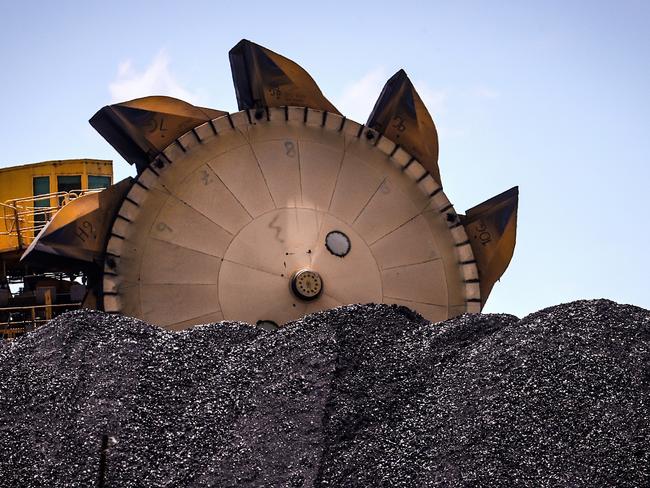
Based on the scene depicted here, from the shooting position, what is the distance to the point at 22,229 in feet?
69.8

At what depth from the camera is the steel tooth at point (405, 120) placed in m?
21.0

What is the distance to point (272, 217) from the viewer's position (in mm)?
19531

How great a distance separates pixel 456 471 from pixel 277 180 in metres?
8.71

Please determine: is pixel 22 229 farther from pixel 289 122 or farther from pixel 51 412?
pixel 51 412

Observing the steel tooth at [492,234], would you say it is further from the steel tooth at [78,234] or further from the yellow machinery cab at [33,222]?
the yellow machinery cab at [33,222]

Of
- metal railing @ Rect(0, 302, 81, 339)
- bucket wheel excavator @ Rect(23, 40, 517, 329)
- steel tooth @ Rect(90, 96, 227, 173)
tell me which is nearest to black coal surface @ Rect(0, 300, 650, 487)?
bucket wheel excavator @ Rect(23, 40, 517, 329)

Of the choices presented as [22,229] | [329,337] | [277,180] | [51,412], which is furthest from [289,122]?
[51,412]

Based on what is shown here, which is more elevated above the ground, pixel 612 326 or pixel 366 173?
pixel 366 173

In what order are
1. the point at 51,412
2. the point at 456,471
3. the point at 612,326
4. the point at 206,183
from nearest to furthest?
the point at 456,471 → the point at 51,412 → the point at 612,326 → the point at 206,183

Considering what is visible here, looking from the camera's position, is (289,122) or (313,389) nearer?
(313,389)

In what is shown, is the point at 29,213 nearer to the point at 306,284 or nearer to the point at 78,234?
the point at 78,234

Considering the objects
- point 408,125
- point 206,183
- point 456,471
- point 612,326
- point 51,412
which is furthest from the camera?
point 408,125

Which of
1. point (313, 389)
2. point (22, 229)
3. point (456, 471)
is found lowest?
point (456, 471)

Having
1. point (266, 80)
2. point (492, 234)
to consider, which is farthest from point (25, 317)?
point (492, 234)
